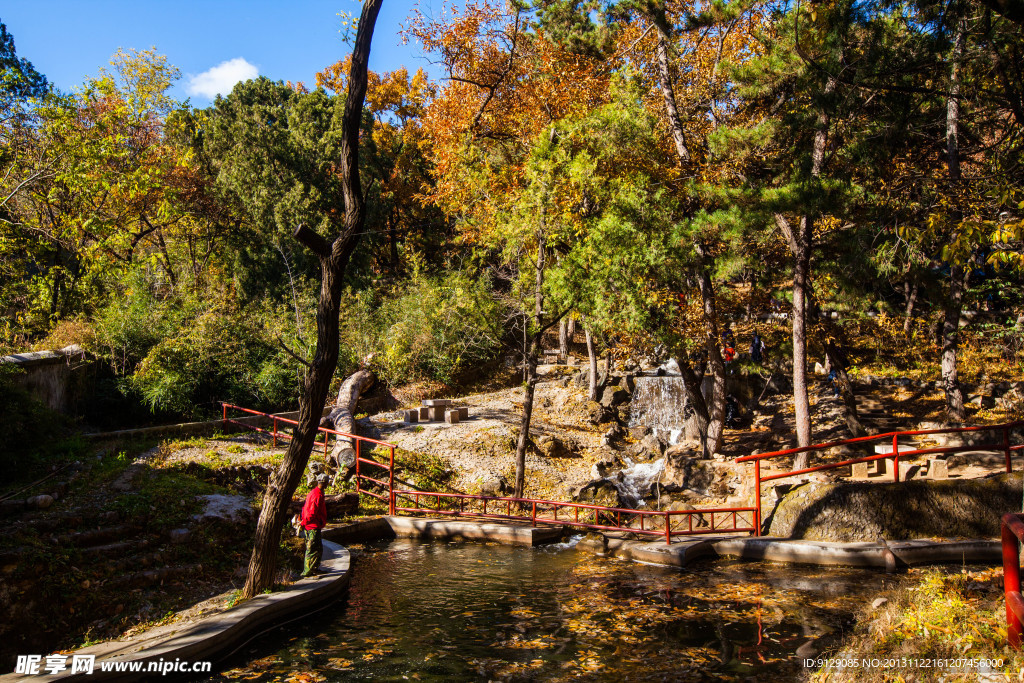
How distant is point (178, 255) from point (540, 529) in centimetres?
2737

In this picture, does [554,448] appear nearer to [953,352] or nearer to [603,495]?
[603,495]

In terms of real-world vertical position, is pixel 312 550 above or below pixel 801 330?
below

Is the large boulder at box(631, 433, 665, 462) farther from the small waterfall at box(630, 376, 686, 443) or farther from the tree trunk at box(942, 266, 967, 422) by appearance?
the tree trunk at box(942, 266, 967, 422)

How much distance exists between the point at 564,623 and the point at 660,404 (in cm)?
1659

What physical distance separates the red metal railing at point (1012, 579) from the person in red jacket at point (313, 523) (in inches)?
306

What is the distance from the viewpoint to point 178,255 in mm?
32312

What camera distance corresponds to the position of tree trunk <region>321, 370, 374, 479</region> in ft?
54.4

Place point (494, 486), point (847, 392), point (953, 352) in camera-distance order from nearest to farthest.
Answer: point (953, 352), point (494, 486), point (847, 392)

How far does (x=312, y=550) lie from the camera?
934cm

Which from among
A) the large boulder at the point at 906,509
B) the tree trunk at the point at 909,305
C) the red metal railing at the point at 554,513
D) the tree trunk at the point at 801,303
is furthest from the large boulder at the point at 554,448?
the tree trunk at the point at 909,305

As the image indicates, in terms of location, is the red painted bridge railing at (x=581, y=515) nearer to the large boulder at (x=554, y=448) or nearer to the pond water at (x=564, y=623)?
the pond water at (x=564, y=623)

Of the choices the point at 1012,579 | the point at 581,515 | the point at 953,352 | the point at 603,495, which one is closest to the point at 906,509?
the point at 603,495

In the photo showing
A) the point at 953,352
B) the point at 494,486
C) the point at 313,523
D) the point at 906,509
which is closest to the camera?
the point at 313,523
